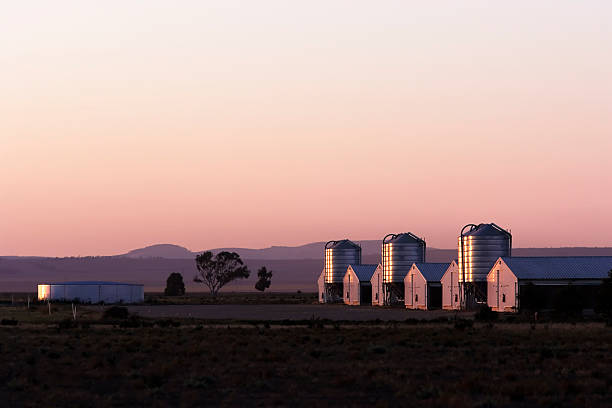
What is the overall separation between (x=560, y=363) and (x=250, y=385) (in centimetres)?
1171

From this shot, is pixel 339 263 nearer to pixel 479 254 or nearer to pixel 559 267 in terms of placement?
pixel 479 254

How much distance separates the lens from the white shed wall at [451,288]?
95062mm

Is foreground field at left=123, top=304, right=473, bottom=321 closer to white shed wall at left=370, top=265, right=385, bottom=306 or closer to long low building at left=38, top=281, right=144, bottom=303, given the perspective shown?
white shed wall at left=370, top=265, right=385, bottom=306

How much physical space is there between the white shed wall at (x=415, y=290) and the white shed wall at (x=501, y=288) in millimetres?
12990

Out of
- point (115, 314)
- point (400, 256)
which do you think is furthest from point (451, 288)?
point (115, 314)

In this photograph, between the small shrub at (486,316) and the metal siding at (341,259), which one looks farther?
the metal siding at (341,259)

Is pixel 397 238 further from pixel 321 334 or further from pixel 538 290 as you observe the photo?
pixel 321 334

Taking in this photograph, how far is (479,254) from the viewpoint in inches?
3590

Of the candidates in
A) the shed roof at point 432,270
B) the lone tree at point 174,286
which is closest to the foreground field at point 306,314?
the shed roof at point 432,270

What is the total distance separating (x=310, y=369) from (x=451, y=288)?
209 ft

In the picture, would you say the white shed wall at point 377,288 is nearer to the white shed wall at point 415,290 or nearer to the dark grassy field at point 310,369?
the white shed wall at point 415,290

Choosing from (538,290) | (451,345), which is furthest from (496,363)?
(538,290)

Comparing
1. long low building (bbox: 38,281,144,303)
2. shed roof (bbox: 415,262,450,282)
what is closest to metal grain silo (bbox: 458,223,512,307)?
shed roof (bbox: 415,262,450,282)

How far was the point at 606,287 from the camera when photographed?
67.2 metres
